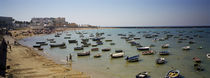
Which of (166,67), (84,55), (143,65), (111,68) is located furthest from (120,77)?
(84,55)

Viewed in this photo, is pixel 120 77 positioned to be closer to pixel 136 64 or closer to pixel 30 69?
pixel 136 64

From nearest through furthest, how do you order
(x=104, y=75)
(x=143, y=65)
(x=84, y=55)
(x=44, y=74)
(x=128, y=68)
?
(x=44, y=74) → (x=104, y=75) → (x=128, y=68) → (x=143, y=65) → (x=84, y=55)

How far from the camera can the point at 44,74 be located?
835 inches

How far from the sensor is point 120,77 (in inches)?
858

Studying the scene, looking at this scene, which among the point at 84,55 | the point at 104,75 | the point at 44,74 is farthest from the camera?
the point at 84,55

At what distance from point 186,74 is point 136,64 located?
903 cm

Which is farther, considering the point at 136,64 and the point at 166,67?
the point at 136,64

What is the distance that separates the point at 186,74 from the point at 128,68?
9.30 m

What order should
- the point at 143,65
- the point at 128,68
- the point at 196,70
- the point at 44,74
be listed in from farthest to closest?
the point at 143,65 → the point at 128,68 → the point at 196,70 → the point at 44,74

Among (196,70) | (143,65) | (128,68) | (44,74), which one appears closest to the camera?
(44,74)

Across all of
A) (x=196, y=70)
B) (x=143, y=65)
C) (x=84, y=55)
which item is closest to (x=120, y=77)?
(x=143, y=65)

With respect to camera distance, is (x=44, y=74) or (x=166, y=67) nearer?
(x=44, y=74)

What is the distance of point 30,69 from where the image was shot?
23172mm

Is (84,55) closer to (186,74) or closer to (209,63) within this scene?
(186,74)
